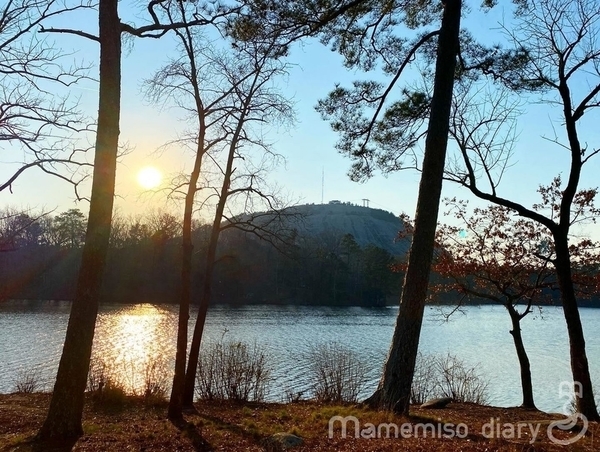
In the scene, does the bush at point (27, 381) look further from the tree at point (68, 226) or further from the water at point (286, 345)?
the tree at point (68, 226)

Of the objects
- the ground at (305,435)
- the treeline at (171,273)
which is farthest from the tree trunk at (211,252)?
the treeline at (171,273)

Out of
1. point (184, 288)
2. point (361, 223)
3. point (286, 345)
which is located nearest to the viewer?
point (184, 288)

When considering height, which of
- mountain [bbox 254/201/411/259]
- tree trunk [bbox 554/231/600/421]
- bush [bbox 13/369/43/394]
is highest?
mountain [bbox 254/201/411/259]

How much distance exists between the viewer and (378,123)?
9781 mm

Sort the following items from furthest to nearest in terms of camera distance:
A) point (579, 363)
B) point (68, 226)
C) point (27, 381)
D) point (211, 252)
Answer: point (68, 226)
point (27, 381)
point (211, 252)
point (579, 363)

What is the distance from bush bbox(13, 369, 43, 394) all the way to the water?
237 millimetres

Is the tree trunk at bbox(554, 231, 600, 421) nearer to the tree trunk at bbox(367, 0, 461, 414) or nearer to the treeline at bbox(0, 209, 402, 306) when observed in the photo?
the tree trunk at bbox(367, 0, 461, 414)

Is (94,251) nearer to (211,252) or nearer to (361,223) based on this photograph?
(211,252)

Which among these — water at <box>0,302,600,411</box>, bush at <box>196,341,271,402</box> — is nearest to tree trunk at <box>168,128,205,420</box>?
bush at <box>196,341,271,402</box>

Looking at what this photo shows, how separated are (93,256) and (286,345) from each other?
851 inches

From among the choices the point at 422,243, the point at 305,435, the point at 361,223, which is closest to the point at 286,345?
the point at 422,243

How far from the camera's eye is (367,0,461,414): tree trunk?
7504 millimetres

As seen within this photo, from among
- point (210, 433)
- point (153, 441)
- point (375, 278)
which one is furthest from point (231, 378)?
point (375, 278)

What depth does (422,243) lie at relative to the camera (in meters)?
7.62
